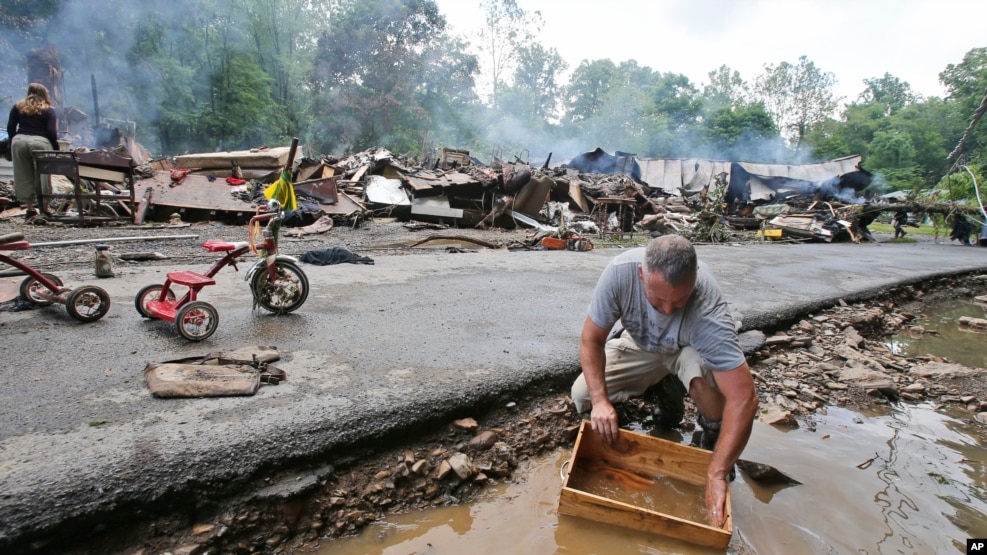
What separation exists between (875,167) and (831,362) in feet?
162

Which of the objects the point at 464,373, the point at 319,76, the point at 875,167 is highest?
the point at 319,76

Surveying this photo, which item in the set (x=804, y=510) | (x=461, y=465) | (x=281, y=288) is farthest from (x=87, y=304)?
(x=804, y=510)

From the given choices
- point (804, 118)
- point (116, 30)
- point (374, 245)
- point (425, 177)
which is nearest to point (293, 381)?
point (374, 245)

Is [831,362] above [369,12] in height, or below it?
below

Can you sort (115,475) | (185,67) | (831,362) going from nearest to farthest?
(115,475) < (831,362) < (185,67)

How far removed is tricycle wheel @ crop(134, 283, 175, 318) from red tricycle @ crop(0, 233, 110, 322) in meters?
0.22

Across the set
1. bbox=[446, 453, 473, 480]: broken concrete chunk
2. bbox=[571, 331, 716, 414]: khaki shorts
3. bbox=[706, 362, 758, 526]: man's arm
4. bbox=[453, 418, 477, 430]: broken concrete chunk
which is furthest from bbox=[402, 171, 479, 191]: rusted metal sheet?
bbox=[706, 362, 758, 526]: man's arm

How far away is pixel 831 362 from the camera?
4277 millimetres

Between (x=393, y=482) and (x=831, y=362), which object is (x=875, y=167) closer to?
(x=831, y=362)

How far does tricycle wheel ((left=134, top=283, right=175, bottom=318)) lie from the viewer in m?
3.51

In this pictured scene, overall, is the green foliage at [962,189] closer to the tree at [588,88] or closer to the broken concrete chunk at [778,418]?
the broken concrete chunk at [778,418]

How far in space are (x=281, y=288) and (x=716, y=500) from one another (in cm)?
335

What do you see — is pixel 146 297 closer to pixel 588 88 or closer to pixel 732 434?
pixel 732 434

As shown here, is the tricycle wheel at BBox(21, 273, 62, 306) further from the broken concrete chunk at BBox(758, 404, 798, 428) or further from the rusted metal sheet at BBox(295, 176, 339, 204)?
the rusted metal sheet at BBox(295, 176, 339, 204)
